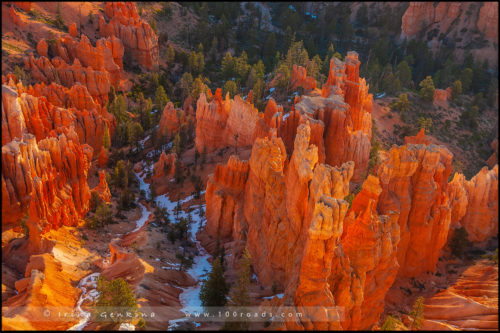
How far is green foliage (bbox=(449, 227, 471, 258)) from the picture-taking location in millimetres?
36656

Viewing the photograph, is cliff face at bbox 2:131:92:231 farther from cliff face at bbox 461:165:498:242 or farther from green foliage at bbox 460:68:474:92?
green foliage at bbox 460:68:474:92

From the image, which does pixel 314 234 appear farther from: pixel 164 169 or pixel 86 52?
pixel 86 52

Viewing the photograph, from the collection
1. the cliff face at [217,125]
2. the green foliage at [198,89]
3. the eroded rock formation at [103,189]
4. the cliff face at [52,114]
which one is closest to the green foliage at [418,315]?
the cliff face at [217,125]

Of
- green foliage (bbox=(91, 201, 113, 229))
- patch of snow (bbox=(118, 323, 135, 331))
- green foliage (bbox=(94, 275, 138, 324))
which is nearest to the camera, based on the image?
patch of snow (bbox=(118, 323, 135, 331))

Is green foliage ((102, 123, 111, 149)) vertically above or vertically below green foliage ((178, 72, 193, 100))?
below

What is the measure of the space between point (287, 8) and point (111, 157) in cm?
8807

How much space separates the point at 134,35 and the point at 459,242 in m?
74.6

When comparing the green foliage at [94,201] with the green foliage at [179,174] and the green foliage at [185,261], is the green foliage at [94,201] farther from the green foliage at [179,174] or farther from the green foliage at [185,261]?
the green foliage at [179,174]

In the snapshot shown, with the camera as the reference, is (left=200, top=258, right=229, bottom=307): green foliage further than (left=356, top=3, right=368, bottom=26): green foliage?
No

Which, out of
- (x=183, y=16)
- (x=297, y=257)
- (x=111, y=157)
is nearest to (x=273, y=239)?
(x=297, y=257)

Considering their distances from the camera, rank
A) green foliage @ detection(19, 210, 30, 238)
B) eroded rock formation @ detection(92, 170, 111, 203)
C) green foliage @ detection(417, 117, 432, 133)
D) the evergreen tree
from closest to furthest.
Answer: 1. green foliage @ detection(19, 210, 30, 238)
2. eroded rock formation @ detection(92, 170, 111, 203)
3. the evergreen tree
4. green foliage @ detection(417, 117, 432, 133)

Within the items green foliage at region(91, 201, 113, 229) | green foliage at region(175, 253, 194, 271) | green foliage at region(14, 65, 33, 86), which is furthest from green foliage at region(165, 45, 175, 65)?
green foliage at region(175, 253, 194, 271)

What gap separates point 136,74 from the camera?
286 feet

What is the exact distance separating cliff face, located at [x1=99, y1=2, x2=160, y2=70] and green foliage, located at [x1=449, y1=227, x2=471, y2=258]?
71.5 metres
